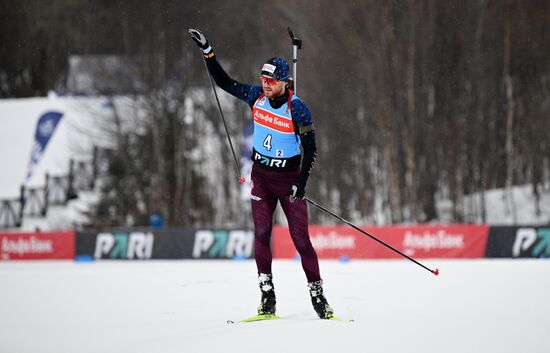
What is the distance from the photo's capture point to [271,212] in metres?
7.46

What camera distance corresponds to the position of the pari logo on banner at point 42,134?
3550cm


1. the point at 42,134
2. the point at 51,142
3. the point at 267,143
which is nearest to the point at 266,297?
the point at 267,143

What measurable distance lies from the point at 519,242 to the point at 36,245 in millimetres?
12777

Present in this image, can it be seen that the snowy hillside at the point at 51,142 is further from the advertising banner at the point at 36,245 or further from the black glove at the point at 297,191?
the black glove at the point at 297,191

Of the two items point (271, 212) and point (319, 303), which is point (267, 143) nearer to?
point (271, 212)

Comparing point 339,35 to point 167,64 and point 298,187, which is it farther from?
point 298,187

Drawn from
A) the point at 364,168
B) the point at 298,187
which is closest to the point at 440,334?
the point at 298,187

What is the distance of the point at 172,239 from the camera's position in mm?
21547

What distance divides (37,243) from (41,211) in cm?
1438

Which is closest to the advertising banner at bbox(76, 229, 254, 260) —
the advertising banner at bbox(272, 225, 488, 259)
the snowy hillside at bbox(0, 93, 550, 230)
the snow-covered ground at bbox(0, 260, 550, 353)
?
the advertising banner at bbox(272, 225, 488, 259)

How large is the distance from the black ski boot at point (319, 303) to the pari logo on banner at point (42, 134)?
29796mm

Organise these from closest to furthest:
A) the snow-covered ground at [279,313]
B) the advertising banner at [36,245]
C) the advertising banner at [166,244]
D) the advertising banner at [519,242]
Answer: the snow-covered ground at [279,313] < the advertising banner at [519,242] < the advertising banner at [166,244] < the advertising banner at [36,245]

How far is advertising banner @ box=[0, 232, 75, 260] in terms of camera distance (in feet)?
Answer: 72.4

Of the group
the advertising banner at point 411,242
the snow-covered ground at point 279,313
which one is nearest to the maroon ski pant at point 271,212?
the snow-covered ground at point 279,313
